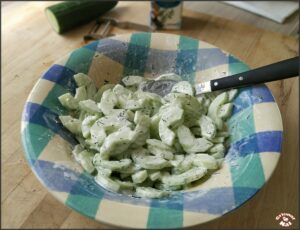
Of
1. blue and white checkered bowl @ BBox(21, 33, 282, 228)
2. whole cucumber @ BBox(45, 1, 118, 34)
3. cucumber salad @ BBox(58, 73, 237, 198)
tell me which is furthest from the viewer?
whole cucumber @ BBox(45, 1, 118, 34)

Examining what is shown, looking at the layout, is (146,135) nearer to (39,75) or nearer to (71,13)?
(39,75)

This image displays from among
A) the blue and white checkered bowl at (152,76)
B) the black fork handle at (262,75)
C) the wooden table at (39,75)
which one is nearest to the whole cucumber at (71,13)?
the wooden table at (39,75)

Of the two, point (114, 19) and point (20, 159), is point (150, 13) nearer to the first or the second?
point (114, 19)

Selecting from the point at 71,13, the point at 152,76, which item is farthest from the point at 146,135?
the point at 71,13

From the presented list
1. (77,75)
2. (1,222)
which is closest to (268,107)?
(77,75)

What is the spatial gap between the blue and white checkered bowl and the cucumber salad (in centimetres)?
2

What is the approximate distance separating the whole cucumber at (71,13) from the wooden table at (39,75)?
0.9 inches

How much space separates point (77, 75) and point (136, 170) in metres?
0.28

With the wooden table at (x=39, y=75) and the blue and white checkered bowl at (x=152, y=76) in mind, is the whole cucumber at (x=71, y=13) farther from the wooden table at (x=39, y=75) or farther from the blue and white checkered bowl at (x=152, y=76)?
the blue and white checkered bowl at (x=152, y=76)

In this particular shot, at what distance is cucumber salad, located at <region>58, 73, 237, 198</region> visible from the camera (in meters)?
0.67

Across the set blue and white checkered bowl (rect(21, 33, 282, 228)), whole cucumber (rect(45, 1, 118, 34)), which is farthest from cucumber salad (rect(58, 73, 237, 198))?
whole cucumber (rect(45, 1, 118, 34))

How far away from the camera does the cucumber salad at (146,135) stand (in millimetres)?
667

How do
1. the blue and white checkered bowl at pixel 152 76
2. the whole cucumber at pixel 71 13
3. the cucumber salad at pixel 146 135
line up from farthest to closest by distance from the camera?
1. the whole cucumber at pixel 71 13
2. the cucumber salad at pixel 146 135
3. the blue and white checkered bowl at pixel 152 76

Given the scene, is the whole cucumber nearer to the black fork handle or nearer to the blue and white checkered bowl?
the blue and white checkered bowl
